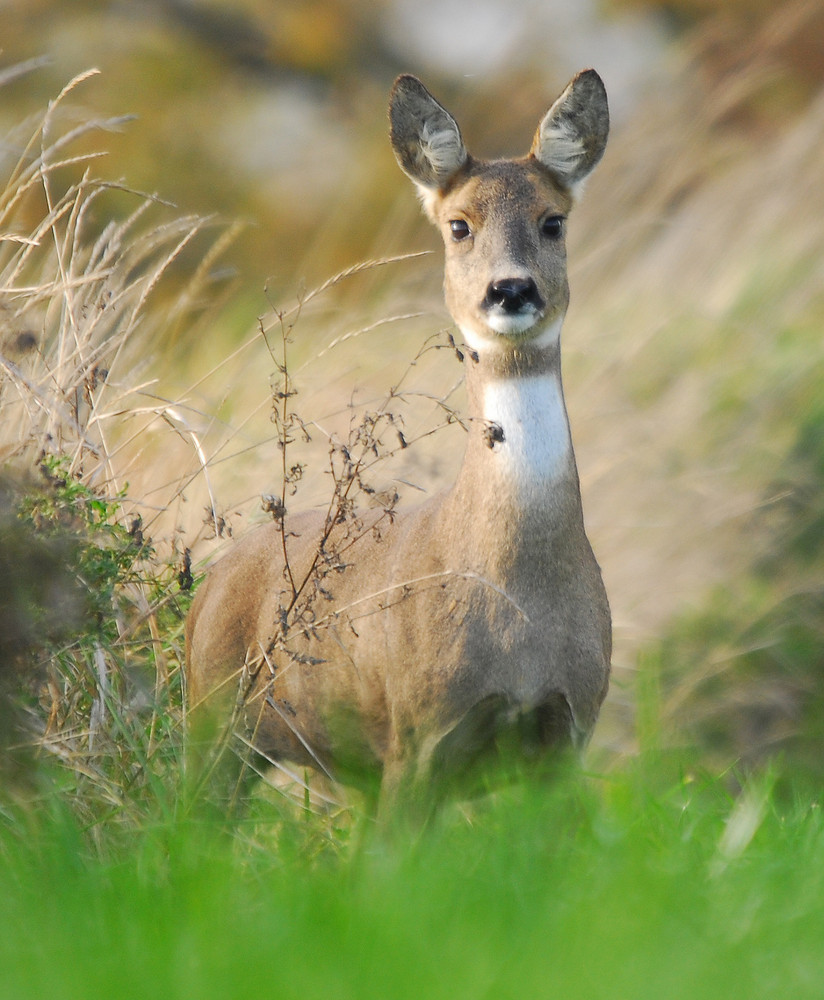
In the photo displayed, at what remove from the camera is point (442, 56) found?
12383 millimetres

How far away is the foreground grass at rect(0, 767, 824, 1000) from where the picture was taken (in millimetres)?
2271

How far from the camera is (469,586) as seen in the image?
3.75 m

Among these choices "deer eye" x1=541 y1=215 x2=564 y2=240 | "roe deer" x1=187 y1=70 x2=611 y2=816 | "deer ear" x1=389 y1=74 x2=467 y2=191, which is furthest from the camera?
"deer ear" x1=389 y1=74 x2=467 y2=191

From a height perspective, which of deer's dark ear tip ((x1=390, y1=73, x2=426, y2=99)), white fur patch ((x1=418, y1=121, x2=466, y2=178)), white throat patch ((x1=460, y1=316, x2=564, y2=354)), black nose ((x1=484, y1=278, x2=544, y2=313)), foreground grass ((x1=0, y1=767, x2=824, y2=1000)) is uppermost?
deer's dark ear tip ((x1=390, y1=73, x2=426, y2=99))

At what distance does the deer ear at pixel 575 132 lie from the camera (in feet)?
14.0

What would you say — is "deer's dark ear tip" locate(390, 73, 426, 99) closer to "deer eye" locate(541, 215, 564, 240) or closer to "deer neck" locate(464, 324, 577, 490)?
"deer eye" locate(541, 215, 564, 240)

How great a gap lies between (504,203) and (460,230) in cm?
14

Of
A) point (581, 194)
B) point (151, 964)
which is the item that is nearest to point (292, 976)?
point (151, 964)

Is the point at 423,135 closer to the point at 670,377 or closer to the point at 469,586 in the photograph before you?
the point at 469,586

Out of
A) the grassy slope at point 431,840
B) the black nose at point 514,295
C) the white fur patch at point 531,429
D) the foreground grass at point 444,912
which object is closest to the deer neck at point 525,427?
the white fur patch at point 531,429

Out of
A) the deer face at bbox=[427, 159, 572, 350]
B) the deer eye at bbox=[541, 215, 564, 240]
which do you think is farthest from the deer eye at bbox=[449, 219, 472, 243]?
the deer eye at bbox=[541, 215, 564, 240]

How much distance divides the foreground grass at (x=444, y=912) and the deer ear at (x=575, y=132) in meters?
1.82

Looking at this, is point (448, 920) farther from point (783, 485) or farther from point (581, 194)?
point (783, 485)

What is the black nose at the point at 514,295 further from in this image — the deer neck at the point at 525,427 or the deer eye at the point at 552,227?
the deer eye at the point at 552,227
